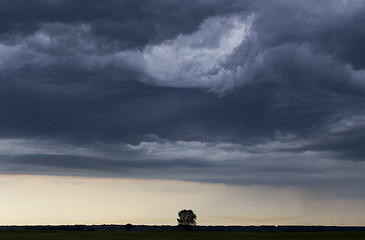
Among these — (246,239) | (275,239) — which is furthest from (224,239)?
(275,239)

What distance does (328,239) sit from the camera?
95.2m

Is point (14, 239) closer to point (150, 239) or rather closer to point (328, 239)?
point (150, 239)

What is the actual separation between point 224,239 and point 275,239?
35.2 ft

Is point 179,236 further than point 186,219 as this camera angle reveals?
No

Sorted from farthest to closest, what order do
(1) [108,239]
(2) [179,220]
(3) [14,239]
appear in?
(2) [179,220], (1) [108,239], (3) [14,239]

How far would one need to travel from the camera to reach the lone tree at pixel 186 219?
18888cm

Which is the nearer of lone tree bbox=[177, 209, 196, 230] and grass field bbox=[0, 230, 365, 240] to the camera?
grass field bbox=[0, 230, 365, 240]

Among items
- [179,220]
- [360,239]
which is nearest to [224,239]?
[360,239]

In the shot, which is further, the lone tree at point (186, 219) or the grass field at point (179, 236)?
the lone tree at point (186, 219)

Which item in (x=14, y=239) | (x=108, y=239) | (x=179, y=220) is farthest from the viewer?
(x=179, y=220)

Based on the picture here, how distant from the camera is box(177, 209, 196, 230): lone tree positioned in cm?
18888

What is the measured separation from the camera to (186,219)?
189000mm

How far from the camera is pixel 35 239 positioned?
92000mm

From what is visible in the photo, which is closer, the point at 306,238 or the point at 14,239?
the point at 14,239
